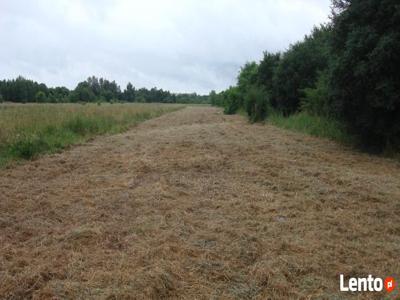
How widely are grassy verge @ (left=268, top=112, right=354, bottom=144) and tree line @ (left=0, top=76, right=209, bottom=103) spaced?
167ft

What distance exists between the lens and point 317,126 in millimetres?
13586

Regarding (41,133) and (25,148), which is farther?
(41,133)

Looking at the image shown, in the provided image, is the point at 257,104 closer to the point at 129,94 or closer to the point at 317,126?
the point at 317,126

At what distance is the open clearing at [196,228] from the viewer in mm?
2906

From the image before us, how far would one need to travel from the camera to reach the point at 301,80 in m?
18.4

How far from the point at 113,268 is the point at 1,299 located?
0.91m

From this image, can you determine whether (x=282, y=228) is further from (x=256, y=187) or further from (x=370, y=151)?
(x=370, y=151)

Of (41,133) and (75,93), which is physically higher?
(75,93)

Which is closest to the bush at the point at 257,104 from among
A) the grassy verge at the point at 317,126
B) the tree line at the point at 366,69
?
the grassy verge at the point at 317,126

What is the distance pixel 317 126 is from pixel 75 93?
6664 centimetres

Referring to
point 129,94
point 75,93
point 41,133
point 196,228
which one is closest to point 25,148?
point 41,133

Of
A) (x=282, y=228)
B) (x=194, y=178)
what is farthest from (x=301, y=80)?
(x=282, y=228)

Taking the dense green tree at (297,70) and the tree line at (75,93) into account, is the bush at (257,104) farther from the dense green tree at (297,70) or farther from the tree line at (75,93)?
the tree line at (75,93)

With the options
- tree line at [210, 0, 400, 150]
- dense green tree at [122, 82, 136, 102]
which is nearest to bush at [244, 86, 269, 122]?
tree line at [210, 0, 400, 150]
